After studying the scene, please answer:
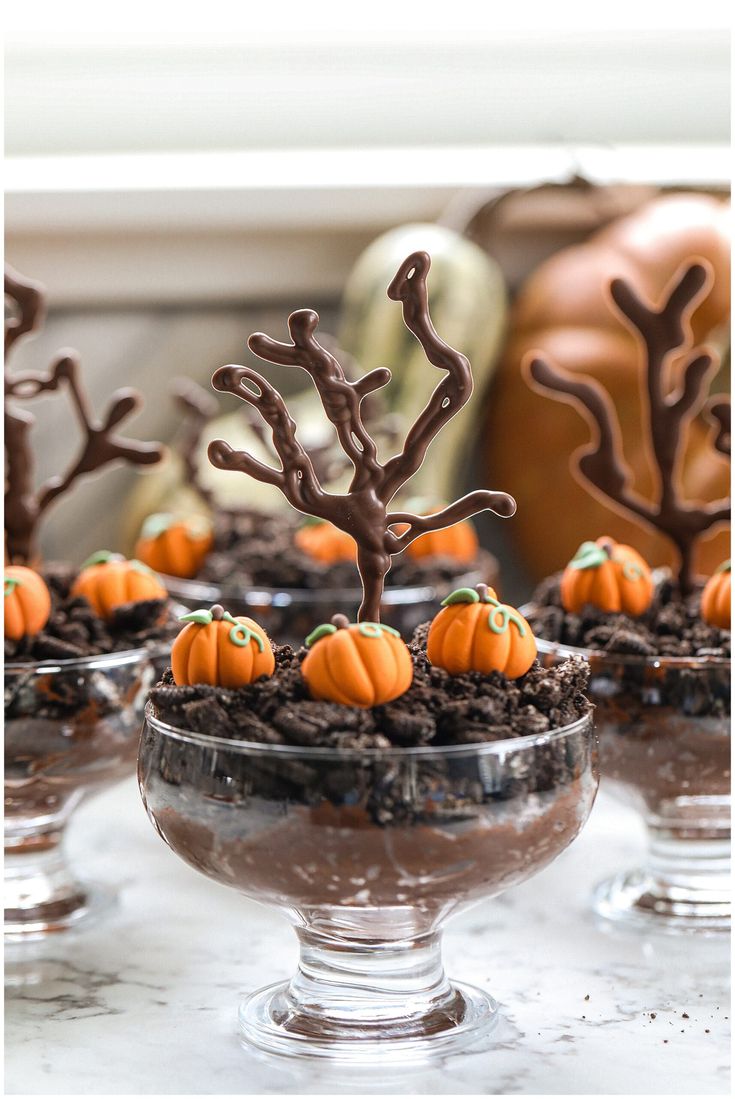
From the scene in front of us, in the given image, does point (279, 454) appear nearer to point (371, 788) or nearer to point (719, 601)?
point (371, 788)

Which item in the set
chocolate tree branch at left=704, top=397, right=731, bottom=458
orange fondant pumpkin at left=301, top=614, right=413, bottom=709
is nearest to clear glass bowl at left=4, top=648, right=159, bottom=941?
orange fondant pumpkin at left=301, top=614, right=413, bottom=709

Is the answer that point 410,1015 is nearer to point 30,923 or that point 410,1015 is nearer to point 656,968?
point 656,968

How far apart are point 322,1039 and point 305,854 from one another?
138 millimetres

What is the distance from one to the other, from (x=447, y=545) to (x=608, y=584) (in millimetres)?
429

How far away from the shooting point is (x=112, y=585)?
1.13 metres

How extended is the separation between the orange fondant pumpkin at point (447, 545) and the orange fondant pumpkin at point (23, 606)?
0.51 m

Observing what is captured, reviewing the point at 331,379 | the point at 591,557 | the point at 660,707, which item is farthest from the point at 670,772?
the point at 331,379

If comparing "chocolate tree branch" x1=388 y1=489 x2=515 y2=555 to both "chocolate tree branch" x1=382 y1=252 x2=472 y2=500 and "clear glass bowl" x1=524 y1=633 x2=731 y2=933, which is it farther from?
"clear glass bowl" x1=524 y1=633 x2=731 y2=933

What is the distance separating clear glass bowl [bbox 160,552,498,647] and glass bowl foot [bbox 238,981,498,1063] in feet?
1.74

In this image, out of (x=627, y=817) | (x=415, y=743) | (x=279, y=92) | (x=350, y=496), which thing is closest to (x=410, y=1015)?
(x=415, y=743)

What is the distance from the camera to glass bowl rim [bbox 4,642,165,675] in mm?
1001

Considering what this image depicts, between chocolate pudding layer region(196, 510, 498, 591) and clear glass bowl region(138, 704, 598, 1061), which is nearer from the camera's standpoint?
clear glass bowl region(138, 704, 598, 1061)

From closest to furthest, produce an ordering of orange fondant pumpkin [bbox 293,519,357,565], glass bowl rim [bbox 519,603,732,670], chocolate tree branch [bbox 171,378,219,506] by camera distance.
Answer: glass bowl rim [bbox 519,603,732,670] < orange fondant pumpkin [bbox 293,519,357,565] < chocolate tree branch [bbox 171,378,219,506]

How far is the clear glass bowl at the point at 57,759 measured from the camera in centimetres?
100
